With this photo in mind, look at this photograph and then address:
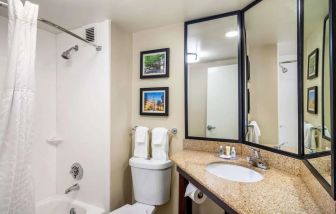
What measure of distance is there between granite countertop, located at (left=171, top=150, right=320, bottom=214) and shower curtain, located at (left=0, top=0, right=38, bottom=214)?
38.0 inches

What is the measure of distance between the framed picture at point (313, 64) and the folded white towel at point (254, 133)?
57cm

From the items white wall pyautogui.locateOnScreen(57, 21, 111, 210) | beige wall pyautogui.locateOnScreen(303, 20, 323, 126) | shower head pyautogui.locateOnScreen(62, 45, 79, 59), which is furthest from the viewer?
shower head pyautogui.locateOnScreen(62, 45, 79, 59)

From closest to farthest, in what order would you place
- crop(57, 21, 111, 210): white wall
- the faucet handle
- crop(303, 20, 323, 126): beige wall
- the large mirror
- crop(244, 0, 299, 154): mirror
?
the large mirror < crop(303, 20, 323, 126): beige wall < crop(244, 0, 299, 154): mirror < the faucet handle < crop(57, 21, 111, 210): white wall

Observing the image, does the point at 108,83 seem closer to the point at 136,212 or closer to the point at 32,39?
the point at 32,39

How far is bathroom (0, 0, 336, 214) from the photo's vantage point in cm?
104

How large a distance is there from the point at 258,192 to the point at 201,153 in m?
0.78

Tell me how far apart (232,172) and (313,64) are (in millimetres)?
908

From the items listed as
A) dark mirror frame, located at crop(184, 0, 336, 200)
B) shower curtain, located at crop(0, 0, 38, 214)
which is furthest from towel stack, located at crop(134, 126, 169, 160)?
shower curtain, located at crop(0, 0, 38, 214)

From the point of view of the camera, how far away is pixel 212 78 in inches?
70.9

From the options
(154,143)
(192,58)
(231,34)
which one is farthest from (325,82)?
(154,143)

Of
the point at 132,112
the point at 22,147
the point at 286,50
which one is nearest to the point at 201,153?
the point at 132,112

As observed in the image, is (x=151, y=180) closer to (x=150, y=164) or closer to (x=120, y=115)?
(x=150, y=164)

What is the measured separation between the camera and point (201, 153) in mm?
1745

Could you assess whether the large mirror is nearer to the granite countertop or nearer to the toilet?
the granite countertop
